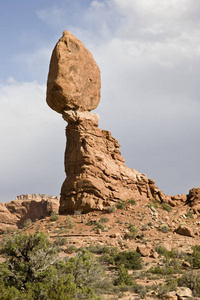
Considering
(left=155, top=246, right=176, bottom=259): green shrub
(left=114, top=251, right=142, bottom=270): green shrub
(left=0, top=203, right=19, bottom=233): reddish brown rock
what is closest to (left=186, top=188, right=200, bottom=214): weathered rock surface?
(left=155, top=246, right=176, bottom=259): green shrub

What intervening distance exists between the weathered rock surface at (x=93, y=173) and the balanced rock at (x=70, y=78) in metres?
1.17

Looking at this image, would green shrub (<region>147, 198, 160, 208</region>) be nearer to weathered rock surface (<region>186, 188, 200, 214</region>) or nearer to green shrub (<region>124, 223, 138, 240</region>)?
weathered rock surface (<region>186, 188, 200, 214</region>)

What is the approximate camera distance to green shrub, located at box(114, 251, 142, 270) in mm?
18688

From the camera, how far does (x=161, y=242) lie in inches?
936

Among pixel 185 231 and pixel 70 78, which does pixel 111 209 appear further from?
pixel 70 78

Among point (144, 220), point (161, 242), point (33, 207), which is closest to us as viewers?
point (161, 242)

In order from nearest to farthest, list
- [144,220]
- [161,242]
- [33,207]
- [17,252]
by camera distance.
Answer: [17,252], [161,242], [144,220], [33,207]

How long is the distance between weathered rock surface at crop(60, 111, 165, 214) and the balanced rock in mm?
1169

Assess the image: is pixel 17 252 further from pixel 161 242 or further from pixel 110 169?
pixel 110 169

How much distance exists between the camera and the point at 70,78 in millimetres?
29891

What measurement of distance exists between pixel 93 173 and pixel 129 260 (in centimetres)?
1050

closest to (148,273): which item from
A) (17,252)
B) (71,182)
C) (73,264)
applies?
(73,264)

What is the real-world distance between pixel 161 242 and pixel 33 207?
41.8 meters

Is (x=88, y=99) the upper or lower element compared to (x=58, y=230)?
upper
